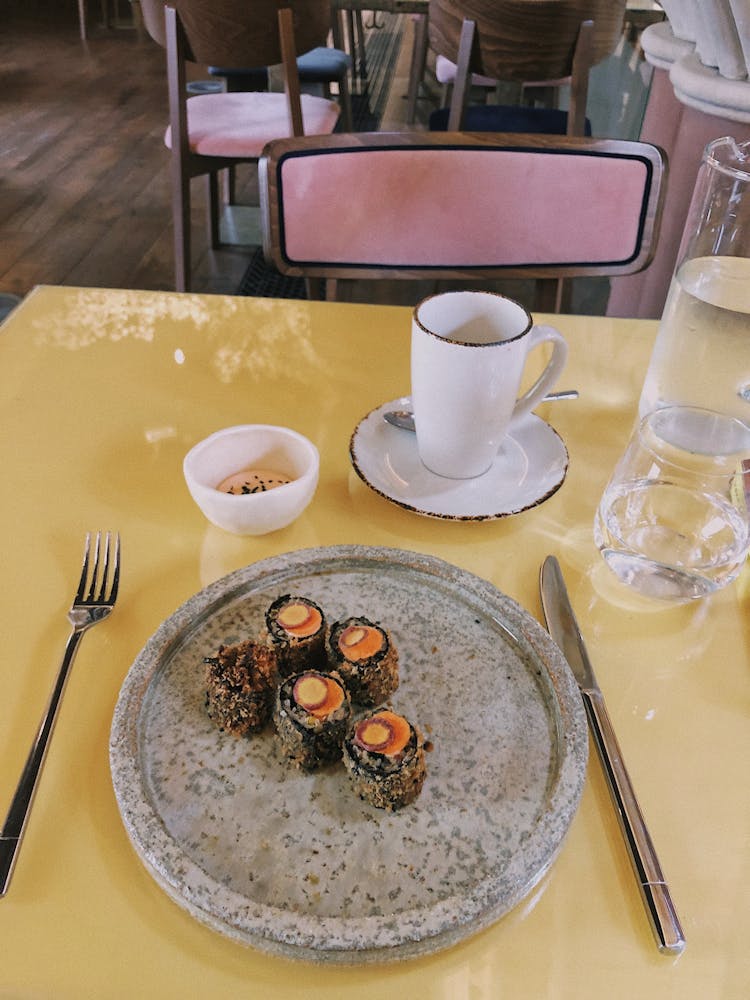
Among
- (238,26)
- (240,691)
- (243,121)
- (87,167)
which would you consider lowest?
(87,167)

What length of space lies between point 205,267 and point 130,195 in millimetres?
691

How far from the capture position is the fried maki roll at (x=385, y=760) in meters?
0.35

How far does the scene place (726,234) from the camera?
0.68 metres

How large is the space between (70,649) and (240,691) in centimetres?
12

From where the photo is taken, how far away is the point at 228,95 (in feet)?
6.68

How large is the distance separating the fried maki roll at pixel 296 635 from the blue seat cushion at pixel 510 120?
5.85ft

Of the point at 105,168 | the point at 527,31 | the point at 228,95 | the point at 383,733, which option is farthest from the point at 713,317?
the point at 105,168

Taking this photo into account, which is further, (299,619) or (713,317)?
(713,317)

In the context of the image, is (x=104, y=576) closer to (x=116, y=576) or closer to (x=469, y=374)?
(x=116, y=576)

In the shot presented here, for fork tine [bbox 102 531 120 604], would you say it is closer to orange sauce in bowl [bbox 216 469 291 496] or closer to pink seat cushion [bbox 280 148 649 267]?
orange sauce in bowl [bbox 216 469 291 496]

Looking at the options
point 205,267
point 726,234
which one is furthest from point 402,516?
point 205,267

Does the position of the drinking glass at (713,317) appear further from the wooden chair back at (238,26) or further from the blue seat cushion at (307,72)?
the blue seat cushion at (307,72)

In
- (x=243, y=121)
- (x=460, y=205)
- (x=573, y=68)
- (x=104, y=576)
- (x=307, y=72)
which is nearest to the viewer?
(x=104, y=576)

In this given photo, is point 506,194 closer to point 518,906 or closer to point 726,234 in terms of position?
point 726,234
